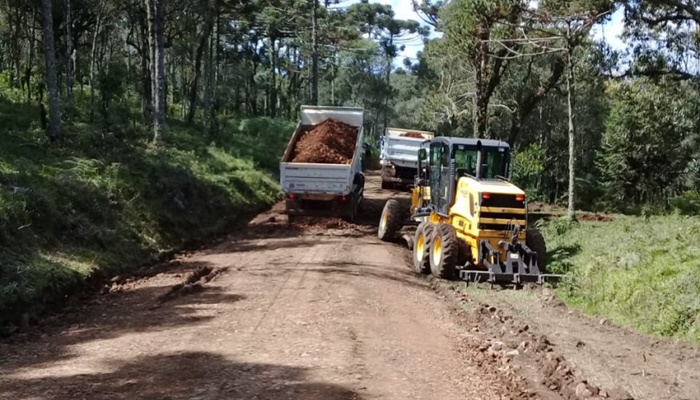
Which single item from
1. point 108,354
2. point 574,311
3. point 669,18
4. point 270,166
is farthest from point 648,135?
point 108,354

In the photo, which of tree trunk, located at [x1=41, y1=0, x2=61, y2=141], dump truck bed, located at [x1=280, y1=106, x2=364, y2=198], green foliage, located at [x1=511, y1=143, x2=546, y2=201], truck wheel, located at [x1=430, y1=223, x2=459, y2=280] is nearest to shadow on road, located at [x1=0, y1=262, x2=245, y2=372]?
truck wheel, located at [x1=430, y1=223, x2=459, y2=280]

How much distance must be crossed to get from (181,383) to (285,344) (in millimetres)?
1566

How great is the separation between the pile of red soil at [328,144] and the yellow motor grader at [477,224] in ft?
14.1

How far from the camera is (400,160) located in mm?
28703

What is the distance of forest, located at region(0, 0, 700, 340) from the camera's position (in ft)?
34.2

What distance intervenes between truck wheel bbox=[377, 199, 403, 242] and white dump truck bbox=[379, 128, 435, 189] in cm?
1253

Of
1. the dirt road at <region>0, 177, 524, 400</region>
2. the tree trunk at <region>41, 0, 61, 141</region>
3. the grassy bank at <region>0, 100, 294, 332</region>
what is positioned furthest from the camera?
the tree trunk at <region>41, 0, 61, 141</region>

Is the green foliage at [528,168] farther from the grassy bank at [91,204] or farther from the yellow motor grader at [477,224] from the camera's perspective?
the yellow motor grader at [477,224]

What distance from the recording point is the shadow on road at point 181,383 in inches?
222

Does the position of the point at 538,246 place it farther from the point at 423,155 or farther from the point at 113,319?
the point at 113,319

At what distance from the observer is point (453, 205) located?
13.1 meters

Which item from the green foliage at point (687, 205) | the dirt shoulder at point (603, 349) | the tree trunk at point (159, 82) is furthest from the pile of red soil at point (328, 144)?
the green foliage at point (687, 205)

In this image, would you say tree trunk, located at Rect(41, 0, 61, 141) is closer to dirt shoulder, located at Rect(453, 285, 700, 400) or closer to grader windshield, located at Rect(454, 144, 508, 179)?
grader windshield, located at Rect(454, 144, 508, 179)

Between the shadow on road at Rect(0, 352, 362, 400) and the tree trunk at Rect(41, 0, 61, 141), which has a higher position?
the tree trunk at Rect(41, 0, 61, 141)
